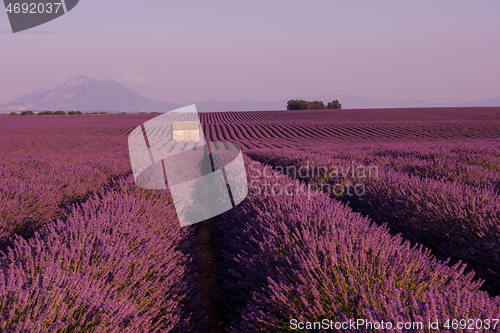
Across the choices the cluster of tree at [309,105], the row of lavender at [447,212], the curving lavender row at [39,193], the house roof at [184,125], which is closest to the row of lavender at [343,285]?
the row of lavender at [447,212]

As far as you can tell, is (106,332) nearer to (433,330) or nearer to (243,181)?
(433,330)

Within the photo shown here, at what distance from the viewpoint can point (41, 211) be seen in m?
3.20

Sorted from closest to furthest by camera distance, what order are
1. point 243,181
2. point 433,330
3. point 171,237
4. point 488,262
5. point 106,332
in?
point 433,330
point 106,332
point 488,262
point 171,237
point 243,181

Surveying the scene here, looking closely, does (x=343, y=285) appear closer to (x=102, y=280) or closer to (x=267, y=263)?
(x=267, y=263)

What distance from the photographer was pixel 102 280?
162 centimetres

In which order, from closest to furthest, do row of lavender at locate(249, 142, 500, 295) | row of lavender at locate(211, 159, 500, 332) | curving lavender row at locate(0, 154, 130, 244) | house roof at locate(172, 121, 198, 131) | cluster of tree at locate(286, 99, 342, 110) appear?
row of lavender at locate(211, 159, 500, 332)
row of lavender at locate(249, 142, 500, 295)
curving lavender row at locate(0, 154, 130, 244)
house roof at locate(172, 121, 198, 131)
cluster of tree at locate(286, 99, 342, 110)

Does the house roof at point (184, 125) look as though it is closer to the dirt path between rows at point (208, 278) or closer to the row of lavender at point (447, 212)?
the dirt path between rows at point (208, 278)

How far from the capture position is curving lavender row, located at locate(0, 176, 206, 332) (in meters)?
1.21

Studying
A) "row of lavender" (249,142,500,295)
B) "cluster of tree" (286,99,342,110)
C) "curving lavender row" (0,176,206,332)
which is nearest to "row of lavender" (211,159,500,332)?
"curving lavender row" (0,176,206,332)

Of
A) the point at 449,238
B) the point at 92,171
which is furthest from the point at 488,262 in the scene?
the point at 92,171

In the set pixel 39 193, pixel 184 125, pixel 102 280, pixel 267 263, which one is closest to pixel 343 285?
pixel 267 263

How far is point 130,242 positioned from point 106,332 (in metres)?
0.95

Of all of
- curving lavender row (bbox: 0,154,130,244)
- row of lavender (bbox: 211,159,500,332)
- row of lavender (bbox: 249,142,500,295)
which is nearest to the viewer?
row of lavender (bbox: 211,159,500,332)

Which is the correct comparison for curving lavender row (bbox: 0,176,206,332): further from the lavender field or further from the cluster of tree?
the cluster of tree
